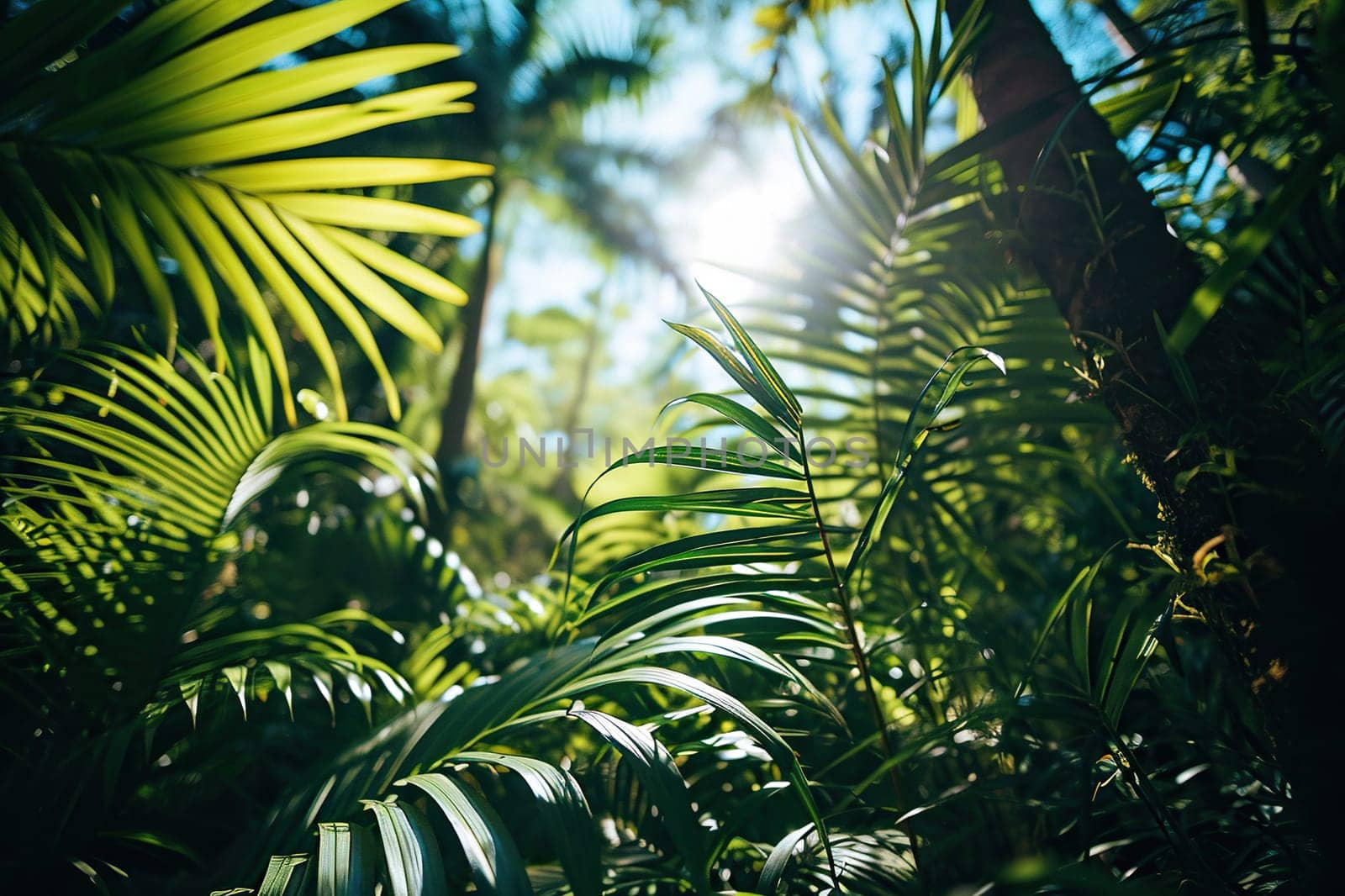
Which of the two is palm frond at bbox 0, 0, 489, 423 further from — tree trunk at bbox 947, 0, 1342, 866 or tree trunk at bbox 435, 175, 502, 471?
tree trunk at bbox 435, 175, 502, 471

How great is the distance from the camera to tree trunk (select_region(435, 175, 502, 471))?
3178 millimetres

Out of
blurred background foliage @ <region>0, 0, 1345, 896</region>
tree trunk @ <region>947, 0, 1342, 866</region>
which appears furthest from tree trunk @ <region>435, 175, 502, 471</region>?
tree trunk @ <region>947, 0, 1342, 866</region>

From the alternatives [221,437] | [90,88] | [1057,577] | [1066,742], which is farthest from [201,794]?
[1057,577]

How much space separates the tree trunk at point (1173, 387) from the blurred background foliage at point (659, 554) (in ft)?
0.08

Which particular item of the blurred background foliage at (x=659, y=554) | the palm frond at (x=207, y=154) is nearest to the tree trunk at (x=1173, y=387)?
the blurred background foliage at (x=659, y=554)

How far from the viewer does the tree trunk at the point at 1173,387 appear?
423mm

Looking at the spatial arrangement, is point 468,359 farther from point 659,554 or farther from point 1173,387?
point 1173,387

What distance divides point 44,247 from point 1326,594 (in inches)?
42.5

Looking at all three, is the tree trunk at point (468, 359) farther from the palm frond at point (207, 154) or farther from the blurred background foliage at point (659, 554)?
the palm frond at point (207, 154)

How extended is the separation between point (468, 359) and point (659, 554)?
3132 mm

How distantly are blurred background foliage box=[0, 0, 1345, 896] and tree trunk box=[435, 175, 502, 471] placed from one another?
1659mm

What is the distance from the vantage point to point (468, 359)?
134 inches

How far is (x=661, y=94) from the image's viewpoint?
4.37 metres

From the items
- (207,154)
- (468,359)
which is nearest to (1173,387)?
(207,154)
